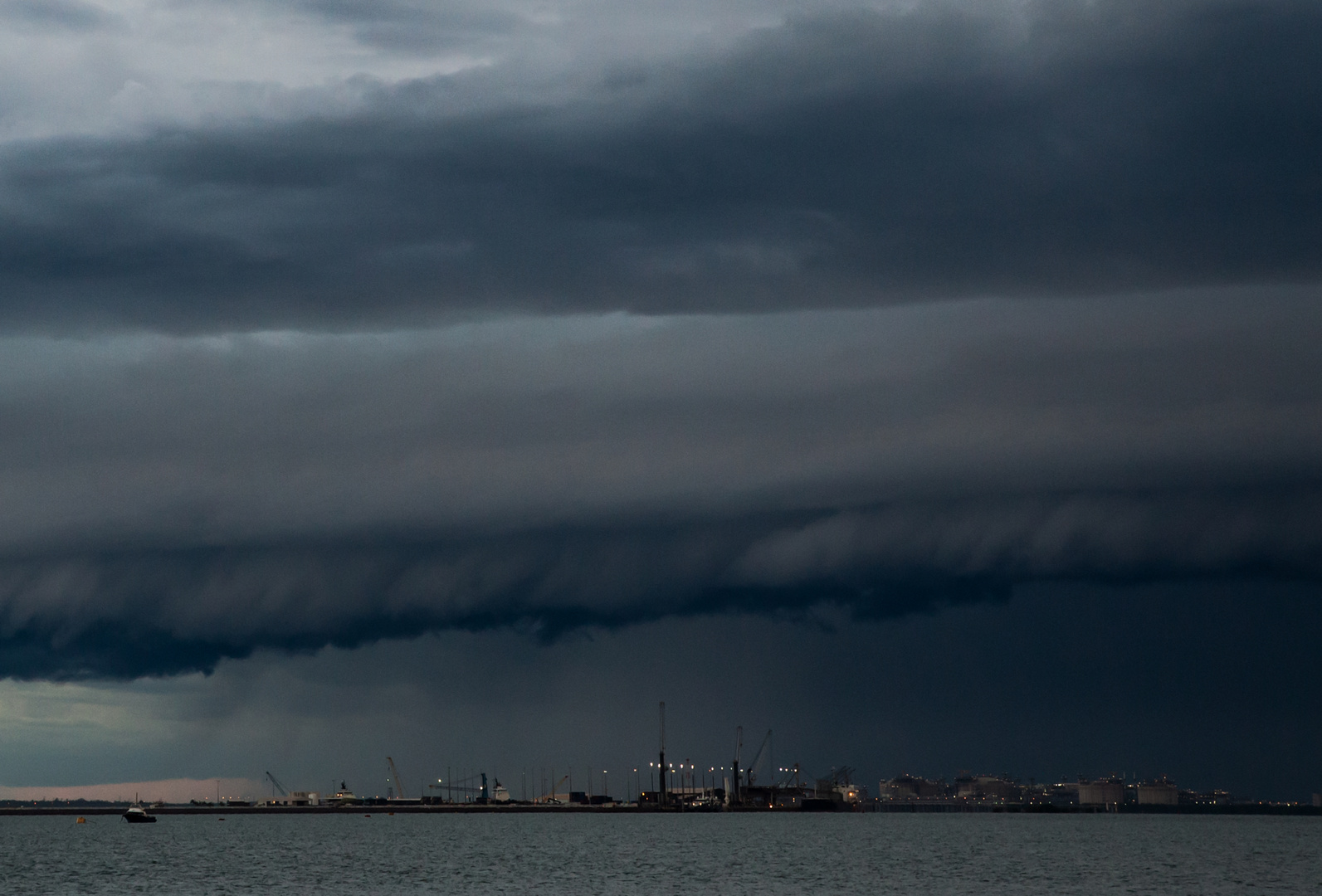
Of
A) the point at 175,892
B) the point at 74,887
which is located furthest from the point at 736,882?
the point at 74,887

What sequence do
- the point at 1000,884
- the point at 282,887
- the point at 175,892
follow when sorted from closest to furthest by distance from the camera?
the point at 175,892, the point at 282,887, the point at 1000,884

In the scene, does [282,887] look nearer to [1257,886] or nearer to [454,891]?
[454,891]

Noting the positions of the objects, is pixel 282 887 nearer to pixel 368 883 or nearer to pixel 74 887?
pixel 368 883

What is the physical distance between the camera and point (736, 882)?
191 meters

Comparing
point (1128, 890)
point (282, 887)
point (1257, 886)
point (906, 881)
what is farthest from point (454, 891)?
point (1257, 886)

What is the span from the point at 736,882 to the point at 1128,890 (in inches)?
1902

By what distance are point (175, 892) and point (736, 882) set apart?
67899 mm

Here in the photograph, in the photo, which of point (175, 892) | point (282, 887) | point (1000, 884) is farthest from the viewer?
point (1000, 884)

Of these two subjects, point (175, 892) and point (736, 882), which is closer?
point (175, 892)

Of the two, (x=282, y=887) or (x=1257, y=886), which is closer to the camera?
(x=282, y=887)

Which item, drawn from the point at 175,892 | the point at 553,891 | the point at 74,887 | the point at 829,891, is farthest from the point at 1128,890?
the point at 74,887

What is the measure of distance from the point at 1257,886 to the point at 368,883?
114146 millimetres

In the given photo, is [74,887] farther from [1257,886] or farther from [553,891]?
[1257,886]

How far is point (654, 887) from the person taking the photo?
182125mm
